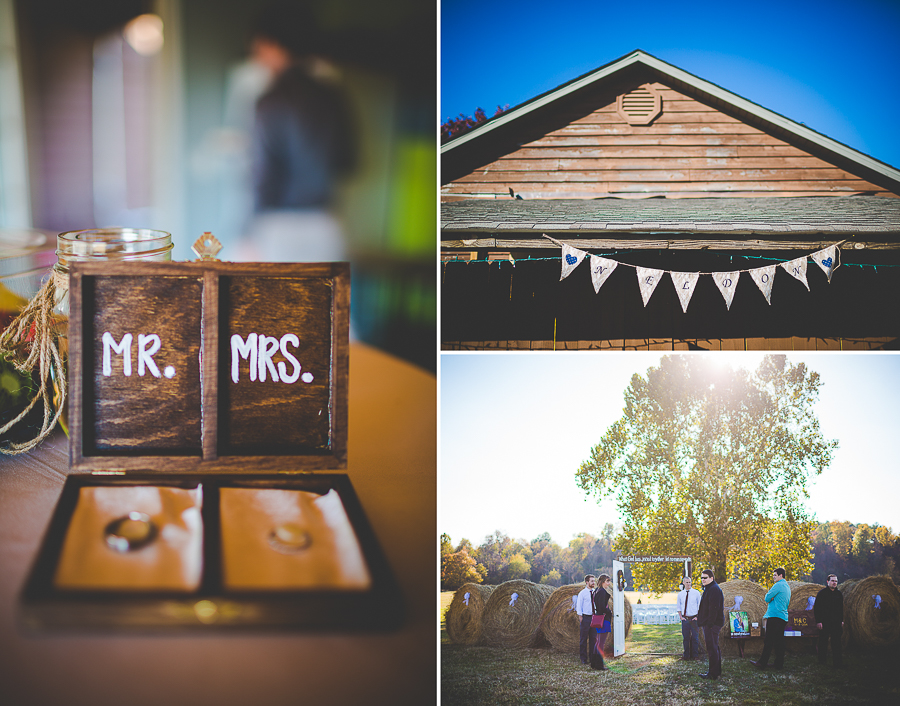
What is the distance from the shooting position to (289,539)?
184 cm

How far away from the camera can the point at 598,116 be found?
3152 mm

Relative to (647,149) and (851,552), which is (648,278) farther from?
(851,552)

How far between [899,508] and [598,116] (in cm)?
246

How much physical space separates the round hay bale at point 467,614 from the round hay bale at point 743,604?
1069 millimetres

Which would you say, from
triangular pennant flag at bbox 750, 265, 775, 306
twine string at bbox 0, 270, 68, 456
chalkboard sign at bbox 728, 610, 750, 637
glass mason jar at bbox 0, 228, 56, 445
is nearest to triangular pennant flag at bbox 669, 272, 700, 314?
triangular pennant flag at bbox 750, 265, 775, 306

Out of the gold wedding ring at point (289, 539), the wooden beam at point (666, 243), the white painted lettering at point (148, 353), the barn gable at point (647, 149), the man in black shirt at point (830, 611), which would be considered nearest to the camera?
the gold wedding ring at point (289, 539)

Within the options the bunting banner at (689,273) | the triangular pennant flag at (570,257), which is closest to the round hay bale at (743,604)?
the bunting banner at (689,273)

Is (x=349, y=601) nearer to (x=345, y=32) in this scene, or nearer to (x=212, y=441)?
(x=212, y=441)

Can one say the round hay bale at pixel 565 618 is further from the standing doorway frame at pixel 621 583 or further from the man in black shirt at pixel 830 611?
the man in black shirt at pixel 830 611

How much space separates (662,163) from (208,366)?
240 centimetres

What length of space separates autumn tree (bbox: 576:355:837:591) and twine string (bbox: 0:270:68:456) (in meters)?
2.26

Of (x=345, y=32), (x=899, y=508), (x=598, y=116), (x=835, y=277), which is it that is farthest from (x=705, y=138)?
(x=899, y=508)

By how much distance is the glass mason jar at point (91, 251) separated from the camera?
2178 mm

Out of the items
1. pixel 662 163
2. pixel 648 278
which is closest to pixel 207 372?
pixel 648 278
